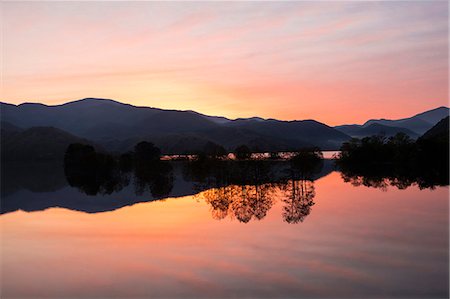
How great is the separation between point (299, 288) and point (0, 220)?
3431 centimetres

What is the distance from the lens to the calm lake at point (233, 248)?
20328mm

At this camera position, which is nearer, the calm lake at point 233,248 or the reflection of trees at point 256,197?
the calm lake at point 233,248

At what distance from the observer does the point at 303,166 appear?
7444 centimetres

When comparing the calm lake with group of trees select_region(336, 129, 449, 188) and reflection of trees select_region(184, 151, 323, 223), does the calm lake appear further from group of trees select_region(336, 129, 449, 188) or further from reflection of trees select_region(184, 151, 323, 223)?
group of trees select_region(336, 129, 449, 188)

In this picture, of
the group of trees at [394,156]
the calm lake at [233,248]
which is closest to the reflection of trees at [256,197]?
the calm lake at [233,248]

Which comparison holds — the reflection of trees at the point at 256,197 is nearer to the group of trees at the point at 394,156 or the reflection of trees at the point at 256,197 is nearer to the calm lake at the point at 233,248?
the calm lake at the point at 233,248

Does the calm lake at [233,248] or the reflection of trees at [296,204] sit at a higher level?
the reflection of trees at [296,204]

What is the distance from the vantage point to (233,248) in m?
27.8

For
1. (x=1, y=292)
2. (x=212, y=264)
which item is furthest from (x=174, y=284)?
(x=1, y=292)

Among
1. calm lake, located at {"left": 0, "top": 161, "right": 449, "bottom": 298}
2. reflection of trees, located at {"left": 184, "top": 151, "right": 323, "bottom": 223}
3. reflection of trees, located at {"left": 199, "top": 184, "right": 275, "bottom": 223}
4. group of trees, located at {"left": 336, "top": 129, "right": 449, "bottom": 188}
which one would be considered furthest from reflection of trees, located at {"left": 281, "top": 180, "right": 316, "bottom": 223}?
group of trees, located at {"left": 336, "top": 129, "right": 449, "bottom": 188}

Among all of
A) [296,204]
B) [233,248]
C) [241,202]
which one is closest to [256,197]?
[241,202]

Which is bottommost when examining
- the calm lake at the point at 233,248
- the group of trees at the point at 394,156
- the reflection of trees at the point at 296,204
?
the calm lake at the point at 233,248

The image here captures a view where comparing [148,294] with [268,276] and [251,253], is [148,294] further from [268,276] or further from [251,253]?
[251,253]

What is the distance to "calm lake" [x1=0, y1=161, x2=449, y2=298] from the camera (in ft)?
66.7
